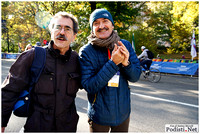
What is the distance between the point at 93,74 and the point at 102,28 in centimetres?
54

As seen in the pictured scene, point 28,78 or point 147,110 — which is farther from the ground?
point 28,78

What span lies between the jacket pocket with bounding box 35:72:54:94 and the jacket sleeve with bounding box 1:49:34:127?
12cm

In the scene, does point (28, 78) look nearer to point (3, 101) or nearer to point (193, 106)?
point (3, 101)

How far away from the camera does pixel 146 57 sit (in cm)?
855

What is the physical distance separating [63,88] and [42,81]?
21cm

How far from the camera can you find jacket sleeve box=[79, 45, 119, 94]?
4.68 ft

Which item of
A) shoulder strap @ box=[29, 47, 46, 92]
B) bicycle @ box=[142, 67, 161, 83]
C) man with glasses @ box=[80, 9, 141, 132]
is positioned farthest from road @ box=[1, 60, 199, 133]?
bicycle @ box=[142, 67, 161, 83]

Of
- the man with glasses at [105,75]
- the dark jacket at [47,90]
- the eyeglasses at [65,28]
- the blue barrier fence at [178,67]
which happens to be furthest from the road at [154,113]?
the blue barrier fence at [178,67]

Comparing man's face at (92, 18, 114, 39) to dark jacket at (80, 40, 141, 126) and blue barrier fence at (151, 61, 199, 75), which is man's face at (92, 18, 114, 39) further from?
blue barrier fence at (151, 61, 199, 75)

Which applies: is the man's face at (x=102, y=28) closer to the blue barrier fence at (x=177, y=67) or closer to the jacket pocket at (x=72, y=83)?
the jacket pocket at (x=72, y=83)

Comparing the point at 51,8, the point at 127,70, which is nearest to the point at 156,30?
the point at 51,8

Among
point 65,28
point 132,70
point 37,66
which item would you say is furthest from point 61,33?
point 132,70

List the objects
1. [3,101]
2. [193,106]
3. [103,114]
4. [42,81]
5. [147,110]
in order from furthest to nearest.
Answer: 1. [193,106]
2. [147,110]
3. [103,114]
4. [42,81]
5. [3,101]

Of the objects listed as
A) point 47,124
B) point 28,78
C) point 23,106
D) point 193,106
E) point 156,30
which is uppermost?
point 156,30
